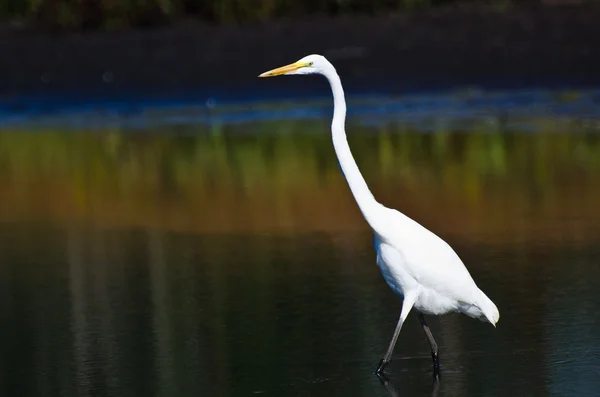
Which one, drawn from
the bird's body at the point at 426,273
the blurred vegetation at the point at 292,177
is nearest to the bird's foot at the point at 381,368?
the bird's body at the point at 426,273

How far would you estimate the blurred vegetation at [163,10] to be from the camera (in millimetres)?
18719

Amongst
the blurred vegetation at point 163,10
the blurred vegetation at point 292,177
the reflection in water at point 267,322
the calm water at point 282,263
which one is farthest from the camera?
the blurred vegetation at point 163,10

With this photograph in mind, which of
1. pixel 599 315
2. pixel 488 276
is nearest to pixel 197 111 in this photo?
pixel 488 276

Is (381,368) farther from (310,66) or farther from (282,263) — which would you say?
(282,263)

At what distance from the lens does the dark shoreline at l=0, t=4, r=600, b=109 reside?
17141mm

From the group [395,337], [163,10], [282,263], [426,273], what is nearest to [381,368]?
[395,337]

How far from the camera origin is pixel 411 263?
21.0 ft

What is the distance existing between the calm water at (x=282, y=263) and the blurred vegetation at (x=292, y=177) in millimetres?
34

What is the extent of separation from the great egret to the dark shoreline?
10460mm

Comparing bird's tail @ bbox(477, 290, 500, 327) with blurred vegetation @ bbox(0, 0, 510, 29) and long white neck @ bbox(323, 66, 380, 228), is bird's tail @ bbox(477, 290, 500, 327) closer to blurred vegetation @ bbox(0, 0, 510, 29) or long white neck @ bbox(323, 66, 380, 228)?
long white neck @ bbox(323, 66, 380, 228)

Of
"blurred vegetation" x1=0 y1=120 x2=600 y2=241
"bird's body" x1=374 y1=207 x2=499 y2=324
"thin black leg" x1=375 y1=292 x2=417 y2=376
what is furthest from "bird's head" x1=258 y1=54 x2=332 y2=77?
"blurred vegetation" x1=0 y1=120 x2=600 y2=241

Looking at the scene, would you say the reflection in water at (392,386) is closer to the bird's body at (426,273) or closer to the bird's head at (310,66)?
the bird's body at (426,273)

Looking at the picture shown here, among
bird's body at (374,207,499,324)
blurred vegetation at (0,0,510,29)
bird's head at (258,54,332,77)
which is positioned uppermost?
blurred vegetation at (0,0,510,29)

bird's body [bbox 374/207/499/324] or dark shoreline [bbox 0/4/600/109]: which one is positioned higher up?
dark shoreline [bbox 0/4/600/109]
